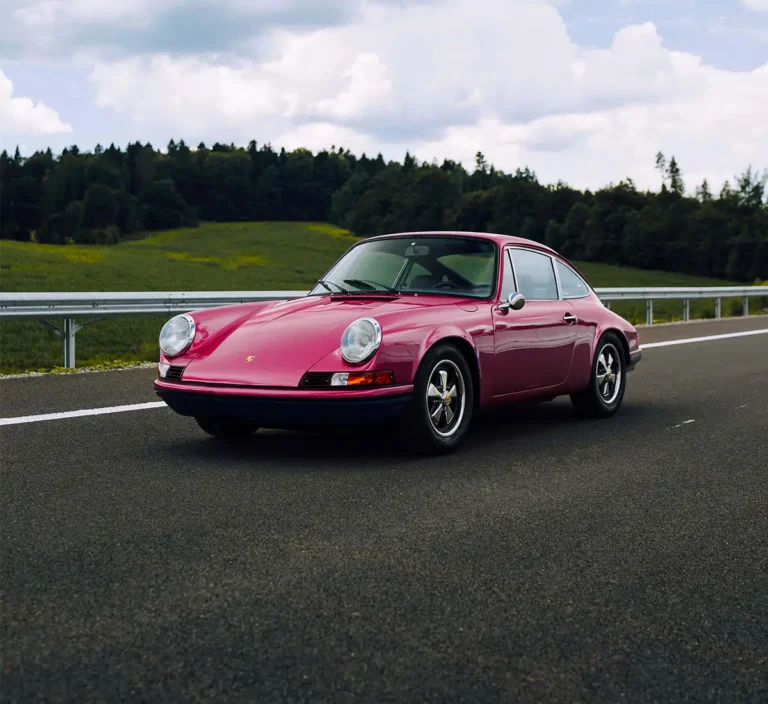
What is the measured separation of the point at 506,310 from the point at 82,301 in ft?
20.4

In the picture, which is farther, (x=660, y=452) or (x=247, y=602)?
(x=660, y=452)

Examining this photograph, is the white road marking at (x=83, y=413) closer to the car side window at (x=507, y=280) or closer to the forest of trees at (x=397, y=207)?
the car side window at (x=507, y=280)

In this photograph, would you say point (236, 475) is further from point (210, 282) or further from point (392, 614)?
point (210, 282)

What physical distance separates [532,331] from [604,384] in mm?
1323

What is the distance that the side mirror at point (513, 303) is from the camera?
714 cm

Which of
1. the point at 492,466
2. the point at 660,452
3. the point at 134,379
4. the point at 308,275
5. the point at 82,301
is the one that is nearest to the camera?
the point at 492,466

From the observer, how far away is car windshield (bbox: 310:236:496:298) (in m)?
7.20

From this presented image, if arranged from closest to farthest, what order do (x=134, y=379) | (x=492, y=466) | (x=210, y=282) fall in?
(x=492, y=466)
(x=134, y=379)
(x=210, y=282)

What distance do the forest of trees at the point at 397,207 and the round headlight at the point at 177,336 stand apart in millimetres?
96736

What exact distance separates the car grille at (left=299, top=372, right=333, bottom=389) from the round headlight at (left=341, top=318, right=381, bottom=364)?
0.52 ft

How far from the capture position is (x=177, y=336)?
6.80 m

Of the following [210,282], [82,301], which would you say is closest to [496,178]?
[210,282]

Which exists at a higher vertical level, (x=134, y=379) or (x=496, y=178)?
(x=496, y=178)

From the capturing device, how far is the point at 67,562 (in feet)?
13.5
